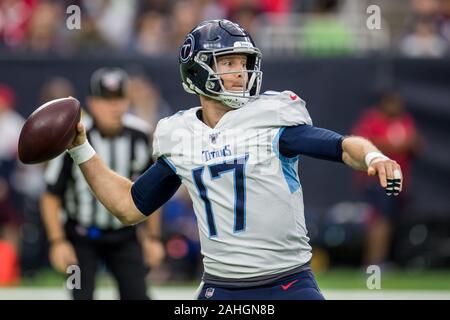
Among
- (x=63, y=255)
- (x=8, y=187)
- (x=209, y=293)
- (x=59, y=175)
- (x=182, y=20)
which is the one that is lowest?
(x=8, y=187)

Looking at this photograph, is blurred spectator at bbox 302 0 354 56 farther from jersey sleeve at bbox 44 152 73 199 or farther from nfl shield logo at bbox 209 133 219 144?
nfl shield logo at bbox 209 133 219 144

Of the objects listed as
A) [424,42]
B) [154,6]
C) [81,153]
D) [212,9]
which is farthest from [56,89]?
[81,153]

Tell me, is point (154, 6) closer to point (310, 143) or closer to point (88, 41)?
point (88, 41)

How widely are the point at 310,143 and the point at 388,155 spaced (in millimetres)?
6628

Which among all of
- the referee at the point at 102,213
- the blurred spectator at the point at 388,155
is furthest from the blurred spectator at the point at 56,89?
the referee at the point at 102,213

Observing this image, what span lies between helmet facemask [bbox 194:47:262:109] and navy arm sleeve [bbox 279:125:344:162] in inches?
11.4

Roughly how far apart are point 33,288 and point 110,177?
5164 millimetres

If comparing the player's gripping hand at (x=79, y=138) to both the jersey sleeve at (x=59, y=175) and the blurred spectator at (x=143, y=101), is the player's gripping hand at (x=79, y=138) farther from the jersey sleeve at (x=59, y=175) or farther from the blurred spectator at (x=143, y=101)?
the blurred spectator at (x=143, y=101)

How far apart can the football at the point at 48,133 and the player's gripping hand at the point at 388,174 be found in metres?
1.38

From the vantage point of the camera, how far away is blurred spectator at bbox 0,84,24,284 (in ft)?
33.9

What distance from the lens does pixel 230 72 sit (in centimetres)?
468

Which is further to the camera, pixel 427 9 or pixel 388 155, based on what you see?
pixel 427 9

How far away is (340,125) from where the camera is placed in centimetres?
1162

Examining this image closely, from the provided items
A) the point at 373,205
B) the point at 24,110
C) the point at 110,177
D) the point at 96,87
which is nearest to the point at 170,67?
the point at 24,110
